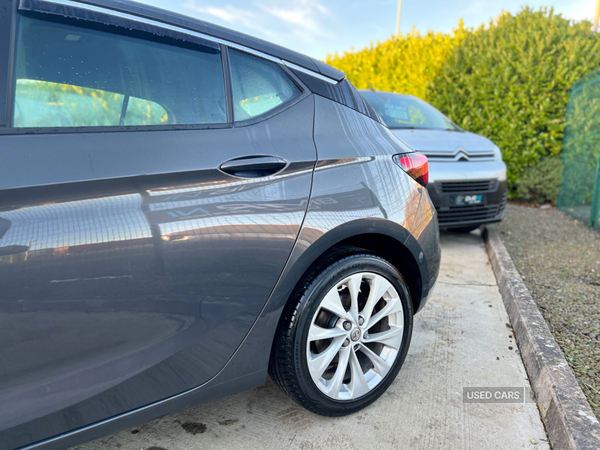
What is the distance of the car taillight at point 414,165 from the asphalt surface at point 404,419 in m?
1.03

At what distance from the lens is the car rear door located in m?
1.21

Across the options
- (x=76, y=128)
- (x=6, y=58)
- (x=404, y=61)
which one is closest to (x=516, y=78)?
(x=404, y=61)

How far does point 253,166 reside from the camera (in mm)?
1584

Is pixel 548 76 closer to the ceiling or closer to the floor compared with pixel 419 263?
closer to the ceiling

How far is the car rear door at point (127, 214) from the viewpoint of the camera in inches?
47.4

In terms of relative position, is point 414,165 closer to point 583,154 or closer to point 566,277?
point 566,277

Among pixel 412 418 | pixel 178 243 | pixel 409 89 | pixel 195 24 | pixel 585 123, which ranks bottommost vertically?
pixel 412 418

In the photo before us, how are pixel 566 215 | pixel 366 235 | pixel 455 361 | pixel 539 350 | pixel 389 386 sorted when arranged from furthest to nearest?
pixel 566 215
pixel 455 361
pixel 539 350
pixel 389 386
pixel 366 235

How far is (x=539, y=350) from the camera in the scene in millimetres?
2320

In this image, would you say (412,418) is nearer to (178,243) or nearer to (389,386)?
(389,386)

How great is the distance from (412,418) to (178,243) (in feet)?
4.38

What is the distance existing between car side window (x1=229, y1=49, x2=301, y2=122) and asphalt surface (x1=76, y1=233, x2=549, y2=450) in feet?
4.23

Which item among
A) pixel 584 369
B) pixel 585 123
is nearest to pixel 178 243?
pixel 584 369

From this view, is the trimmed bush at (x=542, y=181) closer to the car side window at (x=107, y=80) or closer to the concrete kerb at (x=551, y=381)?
the concrete kerb at (x=551, y=381)
